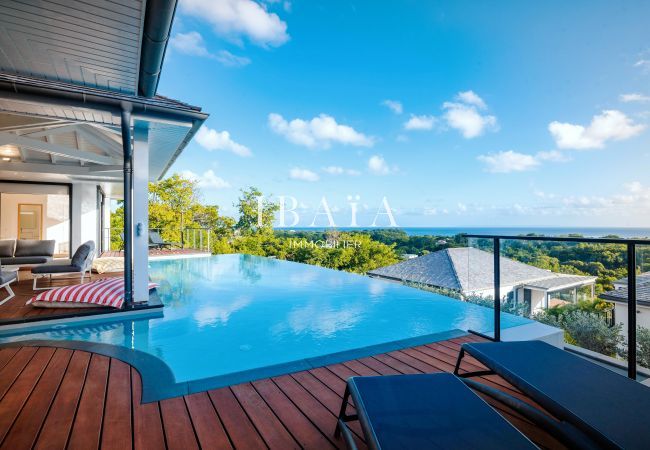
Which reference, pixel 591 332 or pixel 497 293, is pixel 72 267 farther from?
pixel 591 332

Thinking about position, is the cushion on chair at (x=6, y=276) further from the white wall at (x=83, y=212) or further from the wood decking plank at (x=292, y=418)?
the white wall at (x=83, y=212)

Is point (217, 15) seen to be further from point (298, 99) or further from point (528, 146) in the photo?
point (528, 146)

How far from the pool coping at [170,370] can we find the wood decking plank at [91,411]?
221mm

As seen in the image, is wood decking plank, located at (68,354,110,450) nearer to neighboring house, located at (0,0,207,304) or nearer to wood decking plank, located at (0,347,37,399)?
wood decking plank, located at (0,347,37,399)

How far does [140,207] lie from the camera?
431 cm

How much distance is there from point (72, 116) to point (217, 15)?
56.3 ft

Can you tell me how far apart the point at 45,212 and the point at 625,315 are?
14529 millimetres

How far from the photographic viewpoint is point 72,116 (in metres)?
4.06

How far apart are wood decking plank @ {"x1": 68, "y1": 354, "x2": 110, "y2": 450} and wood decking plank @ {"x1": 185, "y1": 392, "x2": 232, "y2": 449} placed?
0.44m

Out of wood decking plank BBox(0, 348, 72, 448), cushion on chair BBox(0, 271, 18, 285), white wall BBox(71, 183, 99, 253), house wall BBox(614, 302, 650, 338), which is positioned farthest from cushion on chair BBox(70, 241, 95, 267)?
house wall BBox(614, 302, 650, 338)

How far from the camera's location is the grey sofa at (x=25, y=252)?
745cm

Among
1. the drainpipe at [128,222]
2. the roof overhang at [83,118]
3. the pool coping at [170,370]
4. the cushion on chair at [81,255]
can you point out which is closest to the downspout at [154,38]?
the roof overhang at [83,118]

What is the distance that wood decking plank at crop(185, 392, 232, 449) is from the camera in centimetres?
160

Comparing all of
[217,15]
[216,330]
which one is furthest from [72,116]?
[217,15]
